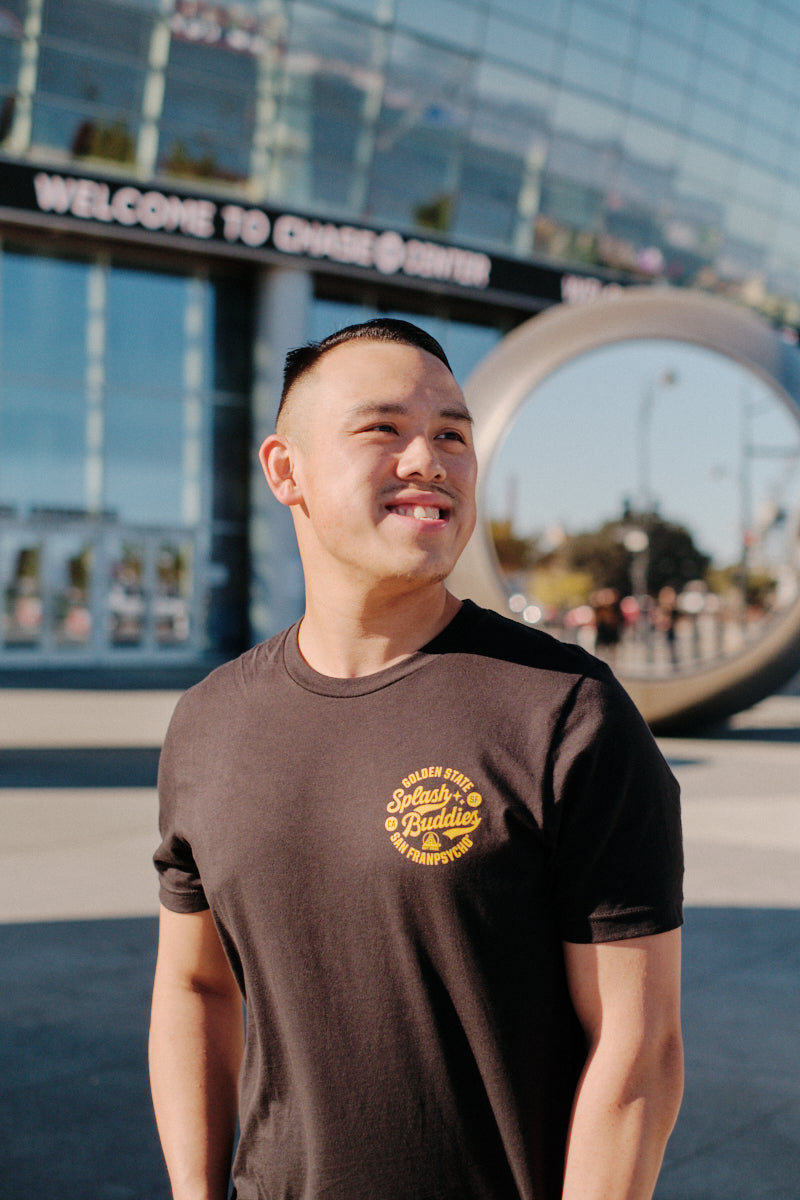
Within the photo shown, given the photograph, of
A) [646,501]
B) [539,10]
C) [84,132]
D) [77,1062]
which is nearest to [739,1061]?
[77,1062]

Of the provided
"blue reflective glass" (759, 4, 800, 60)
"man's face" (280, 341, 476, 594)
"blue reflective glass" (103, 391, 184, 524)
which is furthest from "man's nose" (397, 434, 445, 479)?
"blue reflective glass" (759, 4, 800, 60)

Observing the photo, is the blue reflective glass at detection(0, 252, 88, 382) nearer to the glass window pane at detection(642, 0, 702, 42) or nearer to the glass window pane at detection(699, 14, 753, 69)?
the glass window pane at detection(642, 0, 702, 42)

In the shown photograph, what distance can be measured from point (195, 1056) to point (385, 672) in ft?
2.22

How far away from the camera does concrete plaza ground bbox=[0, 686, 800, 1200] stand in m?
2.86

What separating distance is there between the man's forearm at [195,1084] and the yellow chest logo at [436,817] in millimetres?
561

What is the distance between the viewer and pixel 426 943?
4.59 ft

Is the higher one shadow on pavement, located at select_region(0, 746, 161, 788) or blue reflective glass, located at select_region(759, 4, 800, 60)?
blue reflective glass, located at select_region(759, 4, 800, 60)

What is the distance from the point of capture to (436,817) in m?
1.37

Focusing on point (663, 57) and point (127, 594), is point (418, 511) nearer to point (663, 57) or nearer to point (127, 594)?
point (127, 594)

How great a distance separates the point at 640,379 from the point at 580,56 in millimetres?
16121

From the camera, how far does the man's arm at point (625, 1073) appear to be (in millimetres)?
1346

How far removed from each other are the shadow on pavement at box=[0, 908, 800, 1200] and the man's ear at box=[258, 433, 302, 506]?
Answer: 6.37 ft

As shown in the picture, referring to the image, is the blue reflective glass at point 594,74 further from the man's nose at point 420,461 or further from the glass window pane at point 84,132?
the man's nose at point 420,461

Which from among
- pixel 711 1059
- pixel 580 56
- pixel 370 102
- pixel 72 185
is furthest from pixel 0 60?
pixel 711 1059
